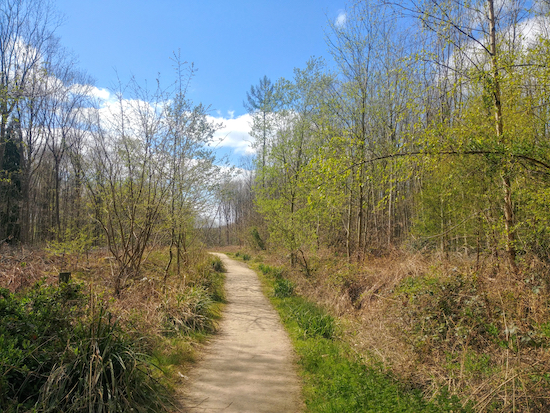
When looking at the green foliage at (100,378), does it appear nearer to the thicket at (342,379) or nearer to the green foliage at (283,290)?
the thicket at (342,379)

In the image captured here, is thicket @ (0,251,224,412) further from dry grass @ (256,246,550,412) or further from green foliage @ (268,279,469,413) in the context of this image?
dry grass @ (256,246,550,412)

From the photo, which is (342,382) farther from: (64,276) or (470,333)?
(64,276)

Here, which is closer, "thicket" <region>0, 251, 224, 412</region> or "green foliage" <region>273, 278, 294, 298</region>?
"thicket" <region>0, 251, 224, 412</region>

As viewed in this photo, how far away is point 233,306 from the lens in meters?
10.6

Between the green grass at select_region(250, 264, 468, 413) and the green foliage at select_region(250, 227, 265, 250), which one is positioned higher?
the green foliage at select_region(250, 227, 265, 250)

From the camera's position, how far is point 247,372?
18.0ft

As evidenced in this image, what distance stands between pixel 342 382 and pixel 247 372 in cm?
156

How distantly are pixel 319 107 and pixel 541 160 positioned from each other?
9.14m

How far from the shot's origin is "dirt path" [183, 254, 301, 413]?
14.4ft

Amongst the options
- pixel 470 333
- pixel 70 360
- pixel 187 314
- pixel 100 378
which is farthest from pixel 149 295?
pixel 470 333

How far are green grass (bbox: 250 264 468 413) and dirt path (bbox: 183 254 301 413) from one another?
0.86ft

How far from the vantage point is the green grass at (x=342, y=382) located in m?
4.04

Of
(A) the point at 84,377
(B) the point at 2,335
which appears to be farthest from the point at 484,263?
(B) the point at 2,335

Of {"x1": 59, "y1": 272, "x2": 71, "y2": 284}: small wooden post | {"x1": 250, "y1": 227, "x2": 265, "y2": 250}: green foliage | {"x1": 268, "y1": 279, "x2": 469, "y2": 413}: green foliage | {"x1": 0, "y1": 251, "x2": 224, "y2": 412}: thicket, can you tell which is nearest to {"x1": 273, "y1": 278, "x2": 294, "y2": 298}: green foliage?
{"x1": 268, "y1": 279, "x2": 469, "y2": 413}: green foliage
